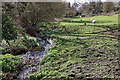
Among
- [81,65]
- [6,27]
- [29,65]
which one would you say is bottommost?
[29,65]

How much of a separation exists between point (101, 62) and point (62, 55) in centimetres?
157

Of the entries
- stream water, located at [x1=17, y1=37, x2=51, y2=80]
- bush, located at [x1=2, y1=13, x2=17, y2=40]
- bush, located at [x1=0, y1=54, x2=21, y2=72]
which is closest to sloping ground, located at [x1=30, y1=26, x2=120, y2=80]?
stream water, located at [x1=17, y1=37, x2=51, y2=80]

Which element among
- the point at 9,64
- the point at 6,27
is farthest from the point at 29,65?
the point at 6,27

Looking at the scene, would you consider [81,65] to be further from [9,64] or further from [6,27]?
[6,27]

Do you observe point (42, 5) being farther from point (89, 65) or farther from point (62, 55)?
point (89, 65)

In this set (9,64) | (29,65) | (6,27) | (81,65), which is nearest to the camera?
(6,27)

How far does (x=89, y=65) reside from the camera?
4.04m

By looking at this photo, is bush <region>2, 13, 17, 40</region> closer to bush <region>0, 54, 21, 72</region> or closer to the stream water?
bush <region>0, 54, 21, 72</region>

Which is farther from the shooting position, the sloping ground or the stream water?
the stream water

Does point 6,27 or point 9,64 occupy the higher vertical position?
point 6,27

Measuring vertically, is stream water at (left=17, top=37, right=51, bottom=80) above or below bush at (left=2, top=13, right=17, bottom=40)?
below

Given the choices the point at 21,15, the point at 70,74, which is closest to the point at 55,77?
the point at 70,74

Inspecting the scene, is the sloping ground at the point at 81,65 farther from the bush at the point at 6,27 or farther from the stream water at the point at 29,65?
the bush at the point at 6,27

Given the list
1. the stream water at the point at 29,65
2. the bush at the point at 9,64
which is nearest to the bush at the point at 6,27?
the bush at the point at 9,64
